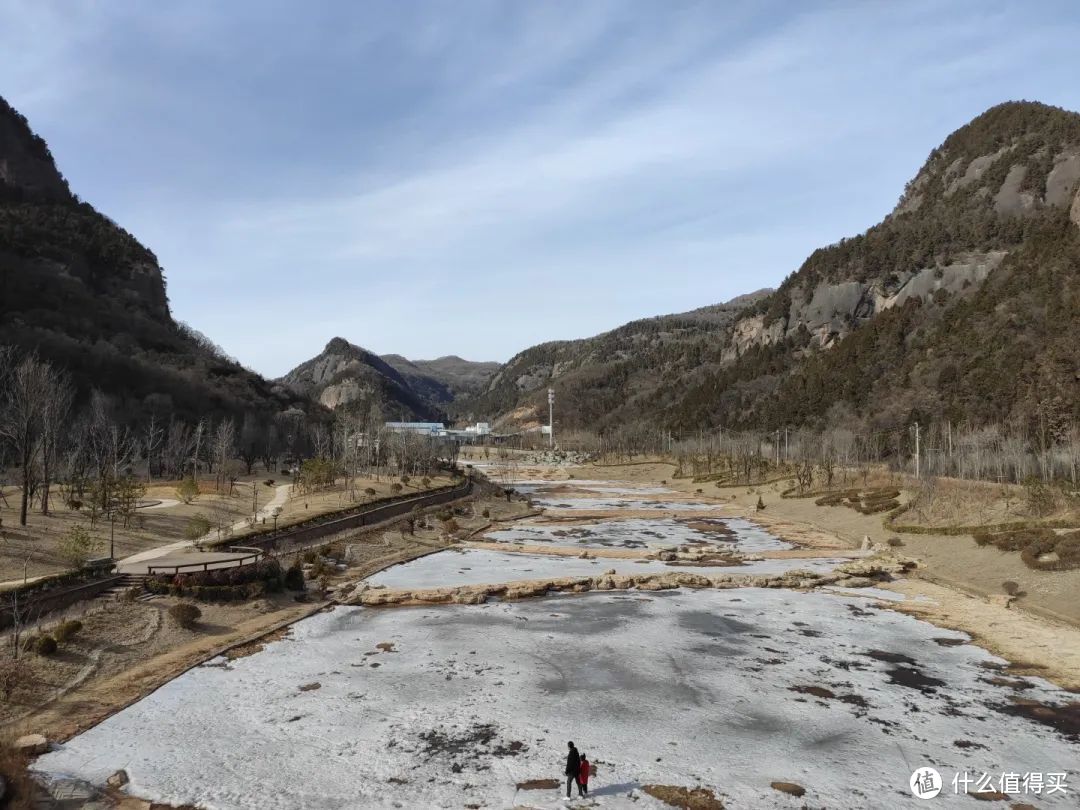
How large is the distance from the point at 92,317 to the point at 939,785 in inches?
6903

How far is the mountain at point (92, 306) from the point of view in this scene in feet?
412

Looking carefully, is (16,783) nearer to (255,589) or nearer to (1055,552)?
(255,589)

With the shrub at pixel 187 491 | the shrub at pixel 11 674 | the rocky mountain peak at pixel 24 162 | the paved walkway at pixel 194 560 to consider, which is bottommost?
the shrub at pixel 11 674

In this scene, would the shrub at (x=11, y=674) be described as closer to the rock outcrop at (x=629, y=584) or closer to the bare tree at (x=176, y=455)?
the rock outcrop at (x=629, y=584)

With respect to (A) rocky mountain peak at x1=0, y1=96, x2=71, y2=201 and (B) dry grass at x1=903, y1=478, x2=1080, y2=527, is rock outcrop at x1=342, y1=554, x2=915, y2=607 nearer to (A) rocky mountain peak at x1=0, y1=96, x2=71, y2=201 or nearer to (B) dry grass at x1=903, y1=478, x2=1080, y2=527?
(B) dry grass at x1=903, y1=478, x2=1080, y2=527

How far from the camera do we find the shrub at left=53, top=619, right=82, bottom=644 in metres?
27.3

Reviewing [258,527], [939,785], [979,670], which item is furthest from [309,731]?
[258,527]

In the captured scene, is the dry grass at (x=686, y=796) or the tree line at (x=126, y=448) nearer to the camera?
the dry grass at (x=686, y=796)

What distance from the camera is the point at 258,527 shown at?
178 feet

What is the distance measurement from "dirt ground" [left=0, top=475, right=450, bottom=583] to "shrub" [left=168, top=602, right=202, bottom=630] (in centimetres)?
637

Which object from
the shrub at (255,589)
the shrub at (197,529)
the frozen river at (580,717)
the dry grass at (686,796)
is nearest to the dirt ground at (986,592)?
the frozen river at (580,717)

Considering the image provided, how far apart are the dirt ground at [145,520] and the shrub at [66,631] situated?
4863mm

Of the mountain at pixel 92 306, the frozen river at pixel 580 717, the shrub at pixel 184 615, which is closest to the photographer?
the frozen river at pixel 580 717

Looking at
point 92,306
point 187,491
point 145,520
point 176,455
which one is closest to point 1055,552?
point 145,520
